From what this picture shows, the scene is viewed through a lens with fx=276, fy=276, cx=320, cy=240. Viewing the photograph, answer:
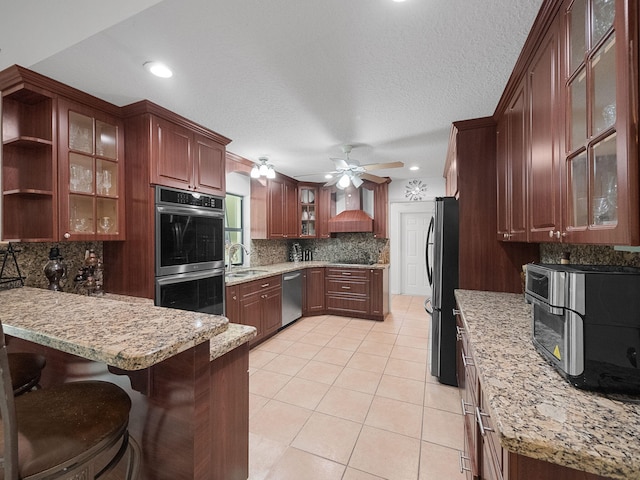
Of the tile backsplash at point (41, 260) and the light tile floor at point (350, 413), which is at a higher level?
the tile backsplash at point (41, 260)

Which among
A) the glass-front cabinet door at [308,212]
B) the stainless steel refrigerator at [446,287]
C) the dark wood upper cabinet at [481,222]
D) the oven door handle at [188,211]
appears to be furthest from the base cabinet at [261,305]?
the dark wood upper cabinet at [481,222]

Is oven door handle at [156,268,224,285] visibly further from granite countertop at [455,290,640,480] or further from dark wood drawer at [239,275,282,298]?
granite countertop at [455,290,640,480]

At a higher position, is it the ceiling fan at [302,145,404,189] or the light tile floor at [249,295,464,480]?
the ceiling fan at [302,145,404,189]

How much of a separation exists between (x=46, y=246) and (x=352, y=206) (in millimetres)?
4186

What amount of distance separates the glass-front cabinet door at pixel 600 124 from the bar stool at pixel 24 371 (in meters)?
2.35

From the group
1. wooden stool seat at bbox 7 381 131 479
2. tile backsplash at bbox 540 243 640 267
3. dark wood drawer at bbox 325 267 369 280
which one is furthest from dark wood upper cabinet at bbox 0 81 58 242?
dark wood drawer at bbox 325 267 369 280

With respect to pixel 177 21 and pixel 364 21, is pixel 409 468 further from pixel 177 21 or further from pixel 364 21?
pixel 177 21

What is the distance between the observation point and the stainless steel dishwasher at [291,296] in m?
4.03

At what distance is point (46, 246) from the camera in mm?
2094

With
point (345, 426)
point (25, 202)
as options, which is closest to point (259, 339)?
point (345, 426)

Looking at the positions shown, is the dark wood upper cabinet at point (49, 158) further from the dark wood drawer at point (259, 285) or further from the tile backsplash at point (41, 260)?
the dark wood drawer at point (259, 285)

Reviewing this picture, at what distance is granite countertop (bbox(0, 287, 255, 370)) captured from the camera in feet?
2.60

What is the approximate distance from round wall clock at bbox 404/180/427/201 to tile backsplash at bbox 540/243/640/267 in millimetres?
3149

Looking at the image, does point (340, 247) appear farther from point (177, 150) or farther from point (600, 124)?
point (600, 124)
